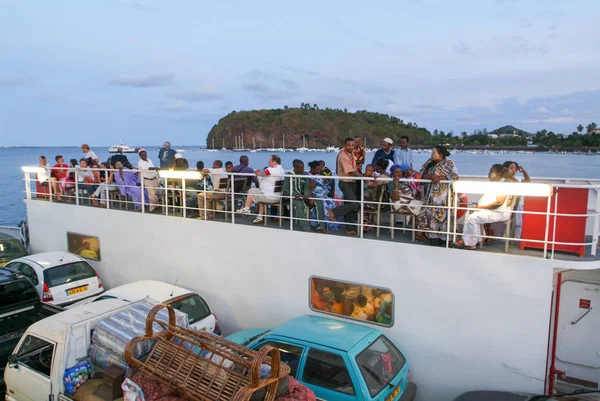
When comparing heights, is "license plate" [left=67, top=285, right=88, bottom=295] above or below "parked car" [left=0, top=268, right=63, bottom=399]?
below

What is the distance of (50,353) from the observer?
20.0ft

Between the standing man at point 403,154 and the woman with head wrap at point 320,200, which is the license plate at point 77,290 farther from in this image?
the standing man at point 403,154

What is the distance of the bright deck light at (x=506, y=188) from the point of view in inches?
215

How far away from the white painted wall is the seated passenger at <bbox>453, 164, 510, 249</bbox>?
0.25 m

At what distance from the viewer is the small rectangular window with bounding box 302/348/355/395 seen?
5.47 meters

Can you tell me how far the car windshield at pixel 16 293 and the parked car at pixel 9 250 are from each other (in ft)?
17.1

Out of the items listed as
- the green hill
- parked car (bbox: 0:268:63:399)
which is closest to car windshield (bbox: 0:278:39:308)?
parked car (bbox: 0:268:63:399)

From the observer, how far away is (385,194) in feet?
25.6

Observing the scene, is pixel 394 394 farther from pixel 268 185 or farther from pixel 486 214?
pixel 268 185

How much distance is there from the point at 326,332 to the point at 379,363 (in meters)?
0.85

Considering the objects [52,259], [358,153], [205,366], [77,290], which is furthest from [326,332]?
[52,259]

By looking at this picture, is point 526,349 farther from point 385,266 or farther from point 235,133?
point 235,133

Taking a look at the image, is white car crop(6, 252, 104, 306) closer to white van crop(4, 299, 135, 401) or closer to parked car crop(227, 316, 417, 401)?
white van crop(4, 299, 135, 401)

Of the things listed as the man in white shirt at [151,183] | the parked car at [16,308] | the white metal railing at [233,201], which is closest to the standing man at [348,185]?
the white metal railing at [233,201]
